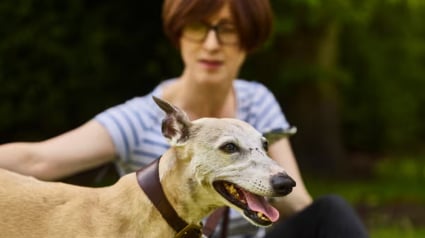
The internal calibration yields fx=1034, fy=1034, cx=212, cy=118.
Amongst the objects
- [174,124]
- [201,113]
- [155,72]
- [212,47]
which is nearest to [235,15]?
[212,47]

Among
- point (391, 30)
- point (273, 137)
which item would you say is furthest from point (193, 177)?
point (391, 30)

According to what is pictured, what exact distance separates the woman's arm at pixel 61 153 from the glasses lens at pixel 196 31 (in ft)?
1.78

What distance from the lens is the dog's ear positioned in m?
3.42

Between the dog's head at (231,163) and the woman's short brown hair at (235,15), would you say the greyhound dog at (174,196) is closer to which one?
the dog's head at (231,163)

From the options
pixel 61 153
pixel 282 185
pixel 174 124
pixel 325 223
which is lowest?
pixel 325 223

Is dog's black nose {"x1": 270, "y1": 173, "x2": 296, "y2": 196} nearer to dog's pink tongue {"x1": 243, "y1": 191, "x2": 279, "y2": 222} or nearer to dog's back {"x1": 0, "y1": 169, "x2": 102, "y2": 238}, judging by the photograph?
dog's pink tongue {"x1": 243, "y1": 191, "x2": 279, "y2": 222}

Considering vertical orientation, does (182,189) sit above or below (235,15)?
below

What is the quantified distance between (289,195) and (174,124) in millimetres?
1042

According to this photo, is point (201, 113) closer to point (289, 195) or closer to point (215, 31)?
point (215, 31)

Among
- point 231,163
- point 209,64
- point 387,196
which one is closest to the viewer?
point 231,163

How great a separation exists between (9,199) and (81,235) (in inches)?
10.9

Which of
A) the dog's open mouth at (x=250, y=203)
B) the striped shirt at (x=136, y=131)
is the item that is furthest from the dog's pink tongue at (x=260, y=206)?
the striped shirt at (x=136, y=131)

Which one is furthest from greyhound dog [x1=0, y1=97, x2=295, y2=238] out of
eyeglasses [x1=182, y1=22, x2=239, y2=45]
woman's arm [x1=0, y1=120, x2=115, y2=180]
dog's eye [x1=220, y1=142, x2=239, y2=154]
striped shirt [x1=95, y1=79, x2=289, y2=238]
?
eyeglasses [x1=182, y1=22, x2=239, y2=45]

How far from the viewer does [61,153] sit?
4.09m
